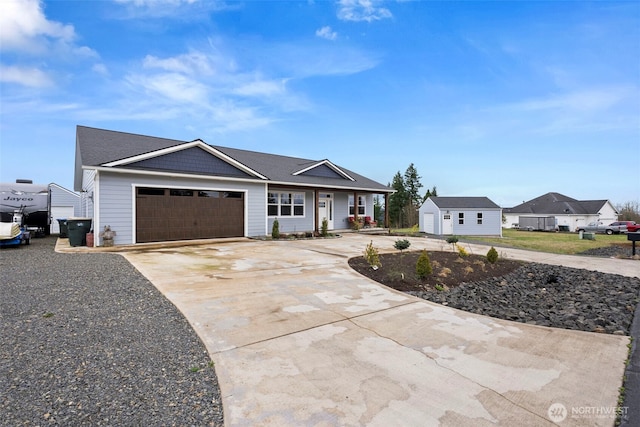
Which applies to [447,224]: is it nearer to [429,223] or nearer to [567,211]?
[429,223]

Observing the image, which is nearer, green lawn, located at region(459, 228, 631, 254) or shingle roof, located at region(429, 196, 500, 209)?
green lawn, located at region(459, 228, 631, 254)

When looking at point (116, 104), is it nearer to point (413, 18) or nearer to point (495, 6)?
point (413, 18)

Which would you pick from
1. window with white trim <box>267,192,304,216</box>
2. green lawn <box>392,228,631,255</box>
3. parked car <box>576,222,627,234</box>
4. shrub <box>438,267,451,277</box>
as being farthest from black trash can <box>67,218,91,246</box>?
parked car <box>576,222,627,234</box>

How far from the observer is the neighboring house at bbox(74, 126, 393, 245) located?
11523 millimetres

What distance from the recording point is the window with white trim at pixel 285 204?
672 inches

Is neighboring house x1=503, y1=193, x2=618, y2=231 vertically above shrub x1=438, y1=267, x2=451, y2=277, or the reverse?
neighboring house x1=503, y1=193, x2=618, y2=231

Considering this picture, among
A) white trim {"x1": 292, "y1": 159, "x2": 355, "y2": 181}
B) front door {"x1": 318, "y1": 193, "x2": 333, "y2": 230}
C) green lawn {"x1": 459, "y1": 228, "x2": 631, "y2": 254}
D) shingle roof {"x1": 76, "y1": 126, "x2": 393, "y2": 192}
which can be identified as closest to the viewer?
shingle roof {"x1": 76, "y1": 126, "x2": 393, "y2": 192}

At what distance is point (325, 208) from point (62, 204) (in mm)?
19741

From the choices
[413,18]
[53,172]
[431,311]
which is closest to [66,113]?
[53,172]

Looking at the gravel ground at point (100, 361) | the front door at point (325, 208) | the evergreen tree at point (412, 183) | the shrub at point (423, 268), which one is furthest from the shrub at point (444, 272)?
the evergreen tree at point (412, 183)

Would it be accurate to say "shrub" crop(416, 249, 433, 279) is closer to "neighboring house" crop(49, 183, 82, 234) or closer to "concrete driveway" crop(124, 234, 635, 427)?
"concrete driveway" crop(124, 234, 635, 427)

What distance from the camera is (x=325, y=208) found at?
1967 cm

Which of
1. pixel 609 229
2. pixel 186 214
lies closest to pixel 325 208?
pixel 186 214

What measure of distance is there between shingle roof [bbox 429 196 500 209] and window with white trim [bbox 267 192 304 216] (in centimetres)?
1646
